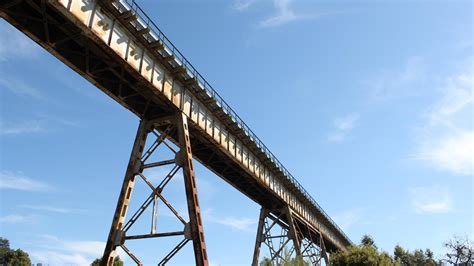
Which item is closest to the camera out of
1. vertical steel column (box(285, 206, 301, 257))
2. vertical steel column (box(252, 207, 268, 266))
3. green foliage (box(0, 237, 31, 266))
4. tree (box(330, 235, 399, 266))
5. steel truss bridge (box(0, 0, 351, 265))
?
steel truss bridge (box(0, 0, 351, 265))

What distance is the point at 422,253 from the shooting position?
261ft

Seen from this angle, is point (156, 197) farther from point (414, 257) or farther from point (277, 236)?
point (414, 257)

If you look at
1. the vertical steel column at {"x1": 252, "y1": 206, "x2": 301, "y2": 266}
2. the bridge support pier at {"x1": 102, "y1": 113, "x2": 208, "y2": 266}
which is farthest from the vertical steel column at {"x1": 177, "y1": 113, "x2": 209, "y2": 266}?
the vertical steel column at {"x1": 252, "y1": 206, "x2": 301, "y2": 266}

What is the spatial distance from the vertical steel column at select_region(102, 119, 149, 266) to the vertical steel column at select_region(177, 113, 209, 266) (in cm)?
200

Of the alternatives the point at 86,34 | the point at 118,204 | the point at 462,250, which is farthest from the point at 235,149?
the point at 462,250

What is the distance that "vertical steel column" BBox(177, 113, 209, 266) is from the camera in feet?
49.7

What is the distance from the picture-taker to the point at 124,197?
16.5 m

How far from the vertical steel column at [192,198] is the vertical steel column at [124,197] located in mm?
1997

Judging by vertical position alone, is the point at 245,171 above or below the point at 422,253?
below

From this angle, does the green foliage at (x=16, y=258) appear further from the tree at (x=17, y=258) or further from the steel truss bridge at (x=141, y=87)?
the steel truss bridge at (x=141, y=87)

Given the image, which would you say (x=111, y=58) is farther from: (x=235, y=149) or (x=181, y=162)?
(x=235, y=149)

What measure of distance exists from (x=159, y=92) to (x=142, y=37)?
245 cm

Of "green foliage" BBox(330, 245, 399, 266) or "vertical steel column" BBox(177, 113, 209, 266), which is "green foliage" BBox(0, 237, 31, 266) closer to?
"green foliage" BBox(330, 245, 399, 266)

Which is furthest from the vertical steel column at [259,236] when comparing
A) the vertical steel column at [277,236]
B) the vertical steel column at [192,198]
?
the vertical steel column at [192,198]
